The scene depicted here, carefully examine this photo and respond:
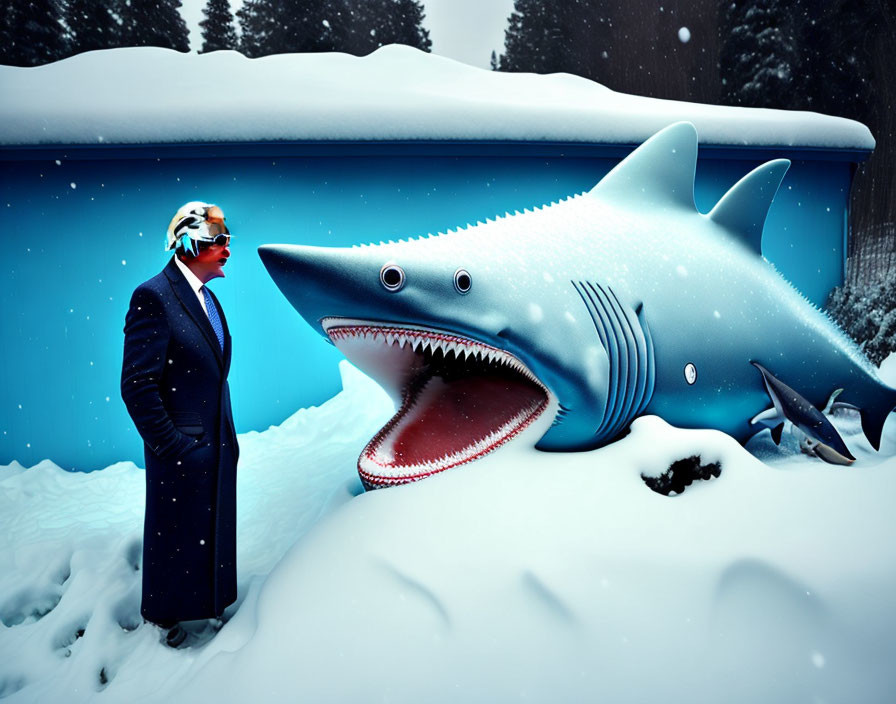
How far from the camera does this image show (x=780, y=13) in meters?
11.3

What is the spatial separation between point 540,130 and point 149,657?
3357 millimetres

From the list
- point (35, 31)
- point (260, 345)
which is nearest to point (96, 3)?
point (35, 31)

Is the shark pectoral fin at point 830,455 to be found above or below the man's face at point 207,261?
below

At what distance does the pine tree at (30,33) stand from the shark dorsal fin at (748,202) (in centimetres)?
980

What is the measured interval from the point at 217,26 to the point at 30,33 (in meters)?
5.33

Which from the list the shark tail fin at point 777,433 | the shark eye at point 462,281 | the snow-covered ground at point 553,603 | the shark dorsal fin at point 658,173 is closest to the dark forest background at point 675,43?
the shark tail fin at point 777,433

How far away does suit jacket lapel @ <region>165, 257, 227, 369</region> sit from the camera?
5.76 ft

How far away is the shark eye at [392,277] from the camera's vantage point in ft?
5.14

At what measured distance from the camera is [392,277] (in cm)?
158

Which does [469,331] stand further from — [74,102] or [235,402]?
[74,102]

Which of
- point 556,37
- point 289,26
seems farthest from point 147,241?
point 556,37

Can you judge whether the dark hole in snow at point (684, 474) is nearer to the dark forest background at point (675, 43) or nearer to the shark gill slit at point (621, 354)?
the shark gill slit at point (621, 354)

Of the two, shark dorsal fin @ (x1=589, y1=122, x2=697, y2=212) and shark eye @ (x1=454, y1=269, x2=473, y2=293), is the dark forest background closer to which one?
shark dorsal fin @ (x1=589, y1=122, x2=697, y2=212)

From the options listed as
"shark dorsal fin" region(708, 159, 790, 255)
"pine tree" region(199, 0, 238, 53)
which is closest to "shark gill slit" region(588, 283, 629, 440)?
"shark dorsal fin" region(708, 159, 790, 255)
